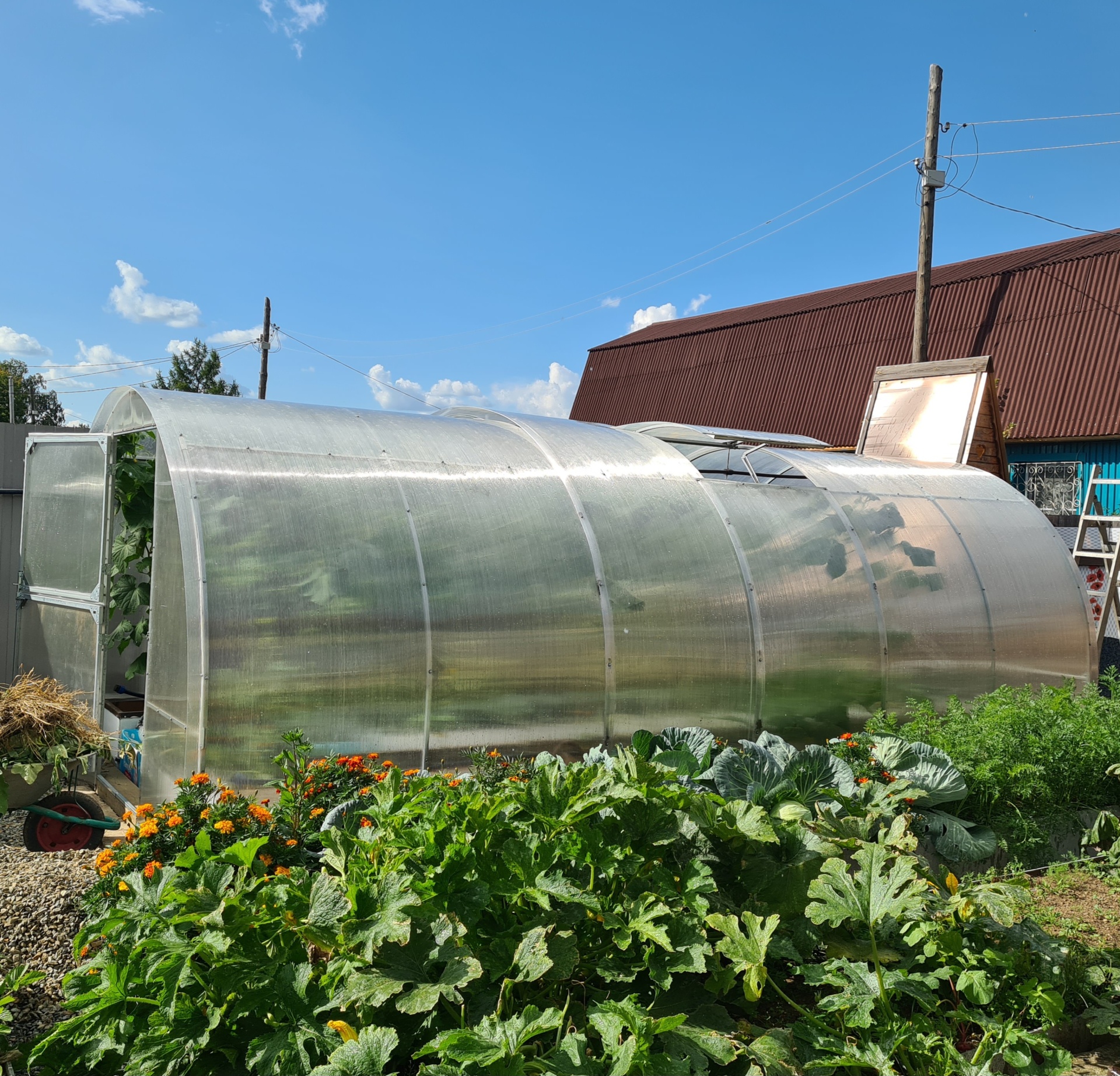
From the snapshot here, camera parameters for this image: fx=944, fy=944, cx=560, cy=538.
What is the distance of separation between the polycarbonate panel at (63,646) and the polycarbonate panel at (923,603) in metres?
6.40

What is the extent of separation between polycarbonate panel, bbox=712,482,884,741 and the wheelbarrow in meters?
4.76

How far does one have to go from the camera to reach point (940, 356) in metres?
21.7

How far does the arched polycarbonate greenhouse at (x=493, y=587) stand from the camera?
575 cm

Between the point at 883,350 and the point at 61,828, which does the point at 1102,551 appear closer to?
the point at 883,350

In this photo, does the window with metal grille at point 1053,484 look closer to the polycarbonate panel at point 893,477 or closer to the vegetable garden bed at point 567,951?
the polycarbonate panel at point 893,477

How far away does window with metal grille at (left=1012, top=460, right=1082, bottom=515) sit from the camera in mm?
18422

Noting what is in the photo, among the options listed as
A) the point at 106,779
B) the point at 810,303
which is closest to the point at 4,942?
the point at 106,779

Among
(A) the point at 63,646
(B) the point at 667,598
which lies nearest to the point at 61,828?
(A) the point at 63,646

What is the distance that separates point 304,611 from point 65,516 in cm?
358

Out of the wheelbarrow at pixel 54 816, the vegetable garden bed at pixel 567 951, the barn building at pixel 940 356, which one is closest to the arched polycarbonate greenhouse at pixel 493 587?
the wheelbarrow at pixel 54 816

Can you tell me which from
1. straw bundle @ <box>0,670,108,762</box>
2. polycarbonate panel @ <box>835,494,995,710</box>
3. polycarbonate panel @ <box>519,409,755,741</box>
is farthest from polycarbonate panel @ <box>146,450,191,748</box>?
polycarbonate panel @ <box>835,494,995,710</box>

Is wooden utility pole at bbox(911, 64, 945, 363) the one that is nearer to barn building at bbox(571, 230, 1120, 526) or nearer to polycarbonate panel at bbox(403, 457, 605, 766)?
barn building at bbox(571, 230, 1120, 526)

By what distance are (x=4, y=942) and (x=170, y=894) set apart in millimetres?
1895

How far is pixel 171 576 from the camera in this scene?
6168 mm
